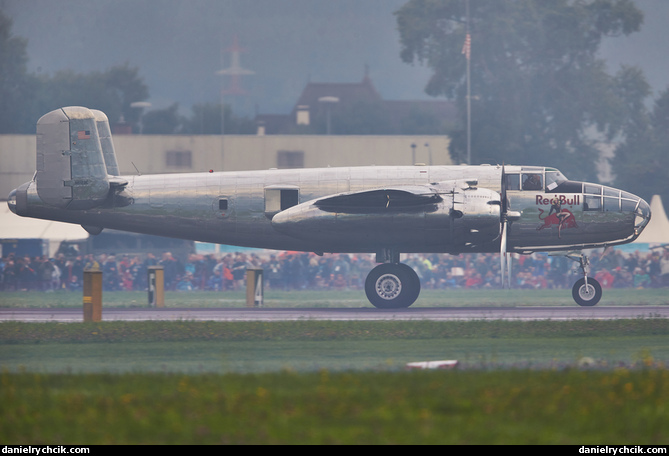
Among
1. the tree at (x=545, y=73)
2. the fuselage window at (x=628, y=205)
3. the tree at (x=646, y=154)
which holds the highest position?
the tree at (x=545, y=73)

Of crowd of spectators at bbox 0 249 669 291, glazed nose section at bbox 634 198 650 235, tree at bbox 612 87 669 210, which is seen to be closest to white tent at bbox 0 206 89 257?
crowd of spectators at bbox 0 249 669 291

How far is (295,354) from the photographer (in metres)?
20.5

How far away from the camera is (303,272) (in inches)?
1796

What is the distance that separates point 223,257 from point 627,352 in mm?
29947

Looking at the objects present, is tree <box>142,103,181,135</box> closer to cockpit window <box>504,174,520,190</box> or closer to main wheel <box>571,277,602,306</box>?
cockpit window <box>504,174,520,190</box>

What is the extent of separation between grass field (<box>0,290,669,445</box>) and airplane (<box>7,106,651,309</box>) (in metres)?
7.78

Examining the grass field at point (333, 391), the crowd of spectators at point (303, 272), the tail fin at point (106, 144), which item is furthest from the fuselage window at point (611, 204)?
the tail fin at point (106, 144)

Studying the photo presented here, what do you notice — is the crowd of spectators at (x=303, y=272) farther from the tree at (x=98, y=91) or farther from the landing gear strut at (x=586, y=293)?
the tree at (x=98, y=91)

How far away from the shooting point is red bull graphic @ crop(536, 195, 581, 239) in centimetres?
3078

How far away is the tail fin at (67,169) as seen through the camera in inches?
1252

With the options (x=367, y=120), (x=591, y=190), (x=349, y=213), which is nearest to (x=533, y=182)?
(x=591, y=190)

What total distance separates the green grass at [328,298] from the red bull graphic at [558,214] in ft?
15.9

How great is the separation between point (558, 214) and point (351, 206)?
716 cm

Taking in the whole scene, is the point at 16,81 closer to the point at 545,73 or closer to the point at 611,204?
the point at 545,73
